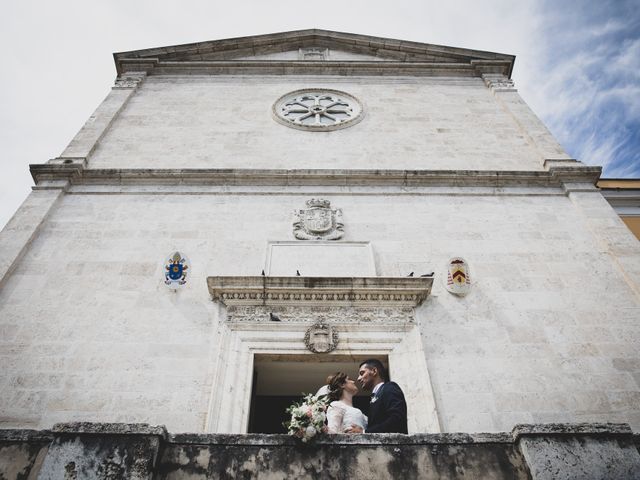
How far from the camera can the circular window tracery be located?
11.1 meters

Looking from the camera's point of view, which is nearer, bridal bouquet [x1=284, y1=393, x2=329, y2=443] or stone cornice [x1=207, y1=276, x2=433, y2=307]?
bridal bouquet [x1=284, y1=393, x2=329, y2=443]

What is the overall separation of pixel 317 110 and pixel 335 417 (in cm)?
909

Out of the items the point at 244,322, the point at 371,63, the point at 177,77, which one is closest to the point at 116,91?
the point at 177,77

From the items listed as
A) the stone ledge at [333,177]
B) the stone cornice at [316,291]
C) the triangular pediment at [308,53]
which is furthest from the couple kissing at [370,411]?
the triangular pediment at [308,53]

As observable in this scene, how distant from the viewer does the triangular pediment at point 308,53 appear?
13.3 metres

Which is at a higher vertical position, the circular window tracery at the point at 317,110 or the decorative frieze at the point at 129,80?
the decorative frieze at the point at 129,80

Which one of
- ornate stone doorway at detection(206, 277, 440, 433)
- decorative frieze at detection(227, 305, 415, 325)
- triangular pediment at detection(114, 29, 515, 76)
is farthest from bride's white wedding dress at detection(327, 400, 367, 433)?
triangular pediment at detection(114, 29, 515, 76)

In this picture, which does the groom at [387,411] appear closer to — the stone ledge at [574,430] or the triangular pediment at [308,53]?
the stone ledge at [574,430]

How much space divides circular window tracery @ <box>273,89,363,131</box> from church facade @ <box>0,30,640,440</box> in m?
0.13

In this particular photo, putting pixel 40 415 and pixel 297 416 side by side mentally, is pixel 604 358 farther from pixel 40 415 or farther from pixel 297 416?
pixel 40 415

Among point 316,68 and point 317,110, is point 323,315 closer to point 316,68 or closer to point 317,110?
point 317,110

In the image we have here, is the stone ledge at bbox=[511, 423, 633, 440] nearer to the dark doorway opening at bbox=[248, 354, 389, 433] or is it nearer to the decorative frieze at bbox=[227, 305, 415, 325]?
the dark doorway opening at bbox=[248, 354, 389, 433]

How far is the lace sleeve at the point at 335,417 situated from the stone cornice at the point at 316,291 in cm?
245

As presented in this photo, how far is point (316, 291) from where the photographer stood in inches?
275
